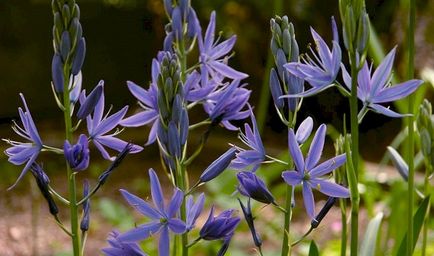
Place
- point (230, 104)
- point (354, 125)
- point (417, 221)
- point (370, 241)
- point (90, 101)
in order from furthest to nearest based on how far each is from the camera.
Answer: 1. point (370, 241)
2. point (417, 221)
3. point (230, 104)
4. point (90, 101)
5. point (354, 125)

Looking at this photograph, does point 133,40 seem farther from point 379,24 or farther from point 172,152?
point 172,152

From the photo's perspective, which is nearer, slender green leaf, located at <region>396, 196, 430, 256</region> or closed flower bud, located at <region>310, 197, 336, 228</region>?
closed flower bud, located at <region>310, 197, 336, 228</region>

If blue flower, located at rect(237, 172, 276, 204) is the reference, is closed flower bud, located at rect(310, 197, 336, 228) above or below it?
below

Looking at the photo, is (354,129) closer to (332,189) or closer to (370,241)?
(332,189)

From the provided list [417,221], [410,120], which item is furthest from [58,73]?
[417,221]

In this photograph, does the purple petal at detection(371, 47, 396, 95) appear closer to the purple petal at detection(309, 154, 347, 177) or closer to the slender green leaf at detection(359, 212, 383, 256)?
the purple petal at detection(309, 154, 347, 177)

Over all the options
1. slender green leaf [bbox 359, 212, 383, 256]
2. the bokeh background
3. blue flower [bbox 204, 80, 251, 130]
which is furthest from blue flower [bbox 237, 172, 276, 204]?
the bokeh background

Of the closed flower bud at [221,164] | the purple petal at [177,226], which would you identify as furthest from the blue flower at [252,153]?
the purple petal at [177,226]
